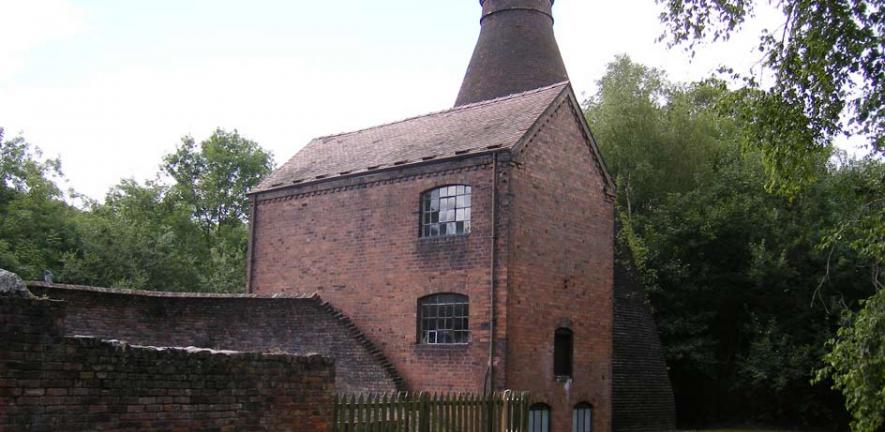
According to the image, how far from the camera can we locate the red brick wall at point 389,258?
59.9 feet

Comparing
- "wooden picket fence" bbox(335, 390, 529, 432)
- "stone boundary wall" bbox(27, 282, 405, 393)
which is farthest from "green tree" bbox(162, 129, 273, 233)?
"wooden picket fence" bbox(335, 390, 529, 432)

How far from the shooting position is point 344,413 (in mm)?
10500

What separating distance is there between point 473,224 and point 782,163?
294 inches

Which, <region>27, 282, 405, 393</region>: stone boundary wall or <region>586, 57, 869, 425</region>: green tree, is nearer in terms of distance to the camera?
<region>27, 282, 405, 393</region>: stone boundary wall

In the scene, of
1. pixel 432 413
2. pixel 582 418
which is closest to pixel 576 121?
pixel 582 418

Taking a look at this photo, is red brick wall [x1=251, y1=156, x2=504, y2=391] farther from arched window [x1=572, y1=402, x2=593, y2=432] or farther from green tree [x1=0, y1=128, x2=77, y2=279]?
green tree [x1=0, y1=128, x2=77, y2=279]

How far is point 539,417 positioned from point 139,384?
11.6 meters

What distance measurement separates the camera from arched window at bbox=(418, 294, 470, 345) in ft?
60.3

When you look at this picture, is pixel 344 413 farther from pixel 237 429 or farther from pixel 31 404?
pixel 31 404

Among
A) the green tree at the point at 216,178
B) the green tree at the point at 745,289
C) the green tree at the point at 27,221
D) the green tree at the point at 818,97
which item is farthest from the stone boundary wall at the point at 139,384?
the green tree at the point at 216,178

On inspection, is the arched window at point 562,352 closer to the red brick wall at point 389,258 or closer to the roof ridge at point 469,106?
the red brick wall at point 389,258

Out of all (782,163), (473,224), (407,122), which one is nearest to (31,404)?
(782,163)

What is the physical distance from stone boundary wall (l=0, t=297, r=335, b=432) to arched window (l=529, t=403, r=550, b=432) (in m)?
8.84

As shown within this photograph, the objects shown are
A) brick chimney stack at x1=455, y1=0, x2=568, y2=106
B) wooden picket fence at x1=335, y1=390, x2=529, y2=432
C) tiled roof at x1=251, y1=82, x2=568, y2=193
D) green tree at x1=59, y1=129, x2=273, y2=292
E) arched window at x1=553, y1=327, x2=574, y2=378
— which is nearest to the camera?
wooden picket fence at x1=335, y1=390, x2=529, y2=432
